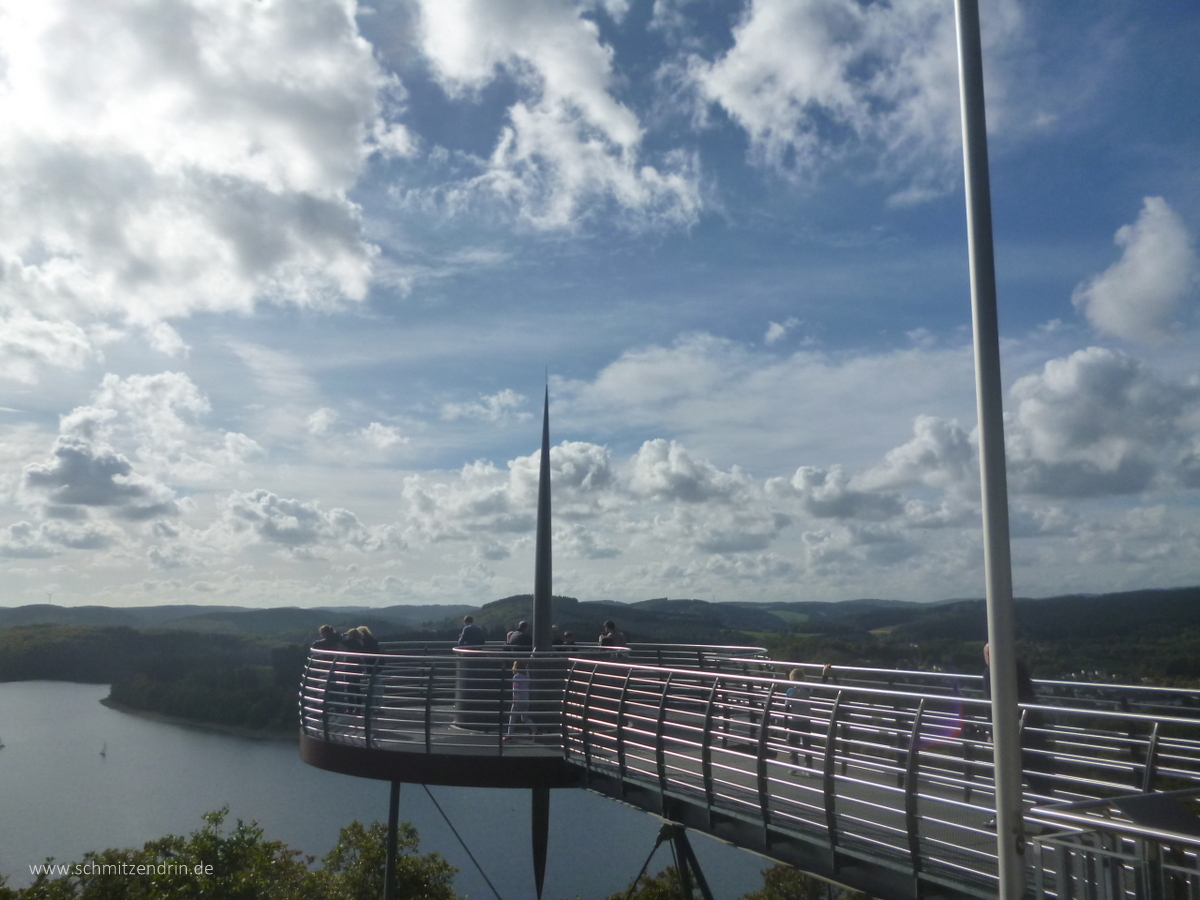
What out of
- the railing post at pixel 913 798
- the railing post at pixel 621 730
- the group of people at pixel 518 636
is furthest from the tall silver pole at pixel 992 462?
the group of people at pixel 518 636

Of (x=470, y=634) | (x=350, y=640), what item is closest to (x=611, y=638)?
(x=470, y=634)

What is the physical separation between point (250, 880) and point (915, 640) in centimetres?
2666

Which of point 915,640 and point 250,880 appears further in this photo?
point 915,640

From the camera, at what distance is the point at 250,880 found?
27.8 metres

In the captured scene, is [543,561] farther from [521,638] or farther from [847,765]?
[847,765]

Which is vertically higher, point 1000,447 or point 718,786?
point 1000,447

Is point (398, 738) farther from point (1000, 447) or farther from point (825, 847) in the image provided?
point (1000, 447)

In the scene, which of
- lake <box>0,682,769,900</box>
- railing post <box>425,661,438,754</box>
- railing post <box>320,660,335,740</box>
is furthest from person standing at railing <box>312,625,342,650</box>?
lake <box>0,682,769,900</box>

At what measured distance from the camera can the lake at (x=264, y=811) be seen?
66.2 metres

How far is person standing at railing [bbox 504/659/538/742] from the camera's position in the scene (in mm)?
10819

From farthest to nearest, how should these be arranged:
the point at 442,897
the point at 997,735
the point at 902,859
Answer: the point at 442,897, the point at 902,859, the point at 997,735

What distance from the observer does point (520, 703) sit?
10.8 m

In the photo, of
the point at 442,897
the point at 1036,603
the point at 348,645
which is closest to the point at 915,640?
the point at 1036,603

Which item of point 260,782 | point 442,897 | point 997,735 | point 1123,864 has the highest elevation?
point 997,735
